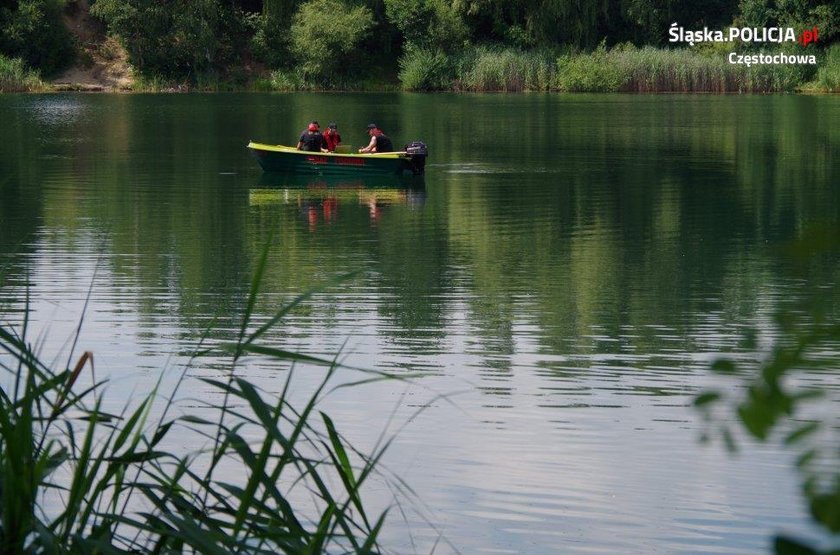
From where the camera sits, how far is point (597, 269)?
487 inches

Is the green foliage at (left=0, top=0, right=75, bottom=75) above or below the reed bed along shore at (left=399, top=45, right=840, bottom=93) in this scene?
above

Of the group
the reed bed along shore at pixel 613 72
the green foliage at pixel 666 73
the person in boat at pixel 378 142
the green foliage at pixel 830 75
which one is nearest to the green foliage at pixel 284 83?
the reed bed along shore at pixel 613 72

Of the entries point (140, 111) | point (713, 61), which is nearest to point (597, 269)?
point (140, 111)

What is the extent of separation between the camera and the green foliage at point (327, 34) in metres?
54.3

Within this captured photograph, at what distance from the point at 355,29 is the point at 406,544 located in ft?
165

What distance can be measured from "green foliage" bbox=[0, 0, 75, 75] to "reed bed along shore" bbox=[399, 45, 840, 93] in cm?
1279

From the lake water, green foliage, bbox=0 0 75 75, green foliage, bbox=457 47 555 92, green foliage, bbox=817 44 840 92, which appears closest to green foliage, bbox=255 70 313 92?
green foliage, bbox=457 47 555 92

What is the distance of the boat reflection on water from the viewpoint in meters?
17.4

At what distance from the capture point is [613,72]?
51.1 metres

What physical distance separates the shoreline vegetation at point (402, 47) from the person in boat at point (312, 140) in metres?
30.6

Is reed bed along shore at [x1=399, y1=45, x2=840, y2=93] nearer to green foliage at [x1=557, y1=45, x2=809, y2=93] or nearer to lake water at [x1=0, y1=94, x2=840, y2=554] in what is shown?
green foliage at [x1=557, y1=45, x2=809, y2=93]

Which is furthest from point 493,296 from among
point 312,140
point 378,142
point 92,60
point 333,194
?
point 92,60

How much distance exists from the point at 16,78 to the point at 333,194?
1393 inches

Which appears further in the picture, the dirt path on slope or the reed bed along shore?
the dirt path on slope
